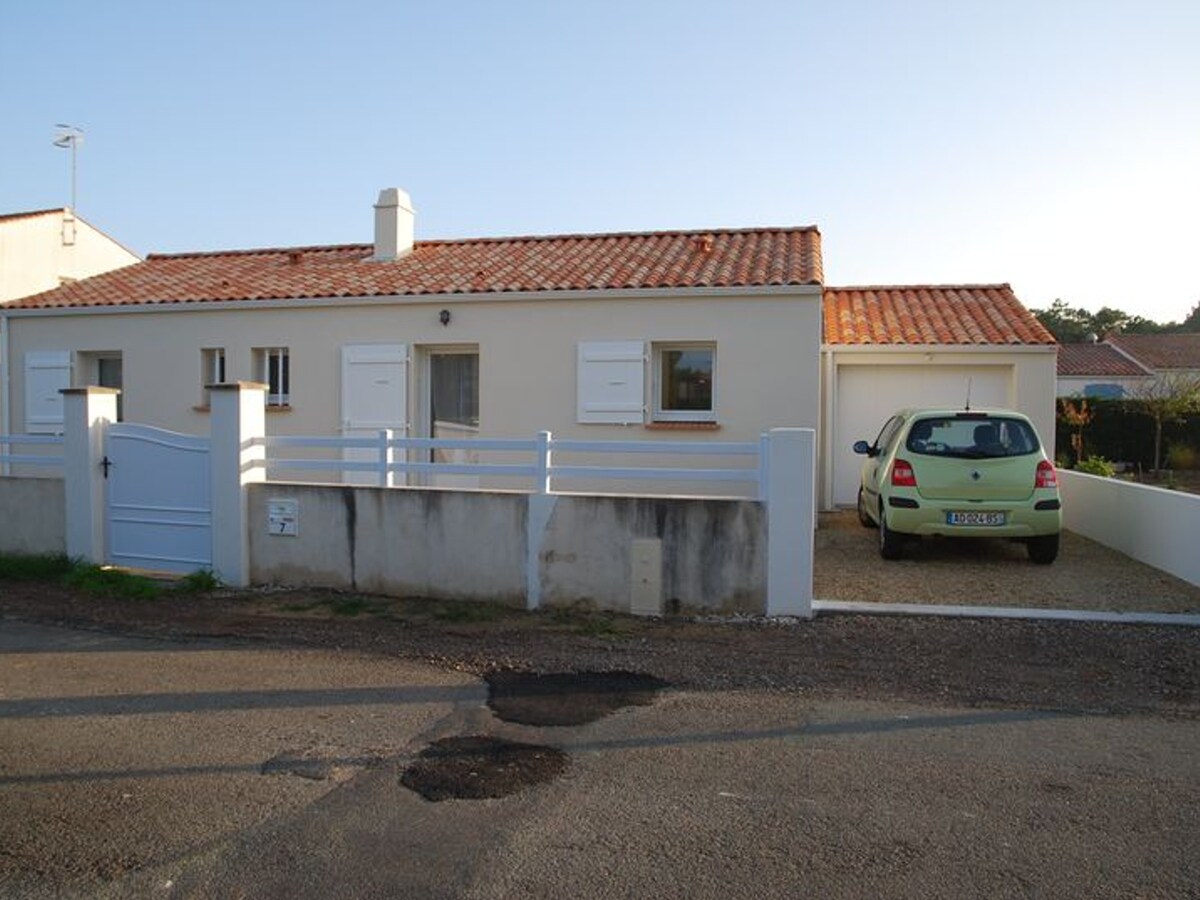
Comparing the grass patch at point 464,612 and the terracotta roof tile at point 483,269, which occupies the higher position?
the terracotta roof tile at point 483,269

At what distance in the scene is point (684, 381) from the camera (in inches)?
497

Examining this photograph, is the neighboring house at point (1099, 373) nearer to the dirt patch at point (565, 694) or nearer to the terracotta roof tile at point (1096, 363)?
the terracotta roof tile at point (1096, 363)

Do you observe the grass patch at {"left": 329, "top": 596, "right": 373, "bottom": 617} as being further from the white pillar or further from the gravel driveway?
the gravel driveway

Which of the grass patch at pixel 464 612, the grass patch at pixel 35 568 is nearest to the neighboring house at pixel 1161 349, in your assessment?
the grass patch at pixel 464 612

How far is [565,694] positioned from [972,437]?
588 cm

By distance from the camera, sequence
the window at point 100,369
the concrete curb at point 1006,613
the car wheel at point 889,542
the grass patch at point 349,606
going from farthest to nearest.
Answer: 1. the window at point 100,369
2. the car wheel at point 889,542
3. the grass patch at point 349,606
4. the concrete curb at point 1006,613

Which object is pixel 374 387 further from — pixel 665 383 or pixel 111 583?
pixel 111 583

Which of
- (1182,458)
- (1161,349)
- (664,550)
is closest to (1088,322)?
(1161,349)

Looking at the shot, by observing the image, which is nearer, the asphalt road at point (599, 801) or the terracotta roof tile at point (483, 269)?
the asphalt road at point (599, 801)

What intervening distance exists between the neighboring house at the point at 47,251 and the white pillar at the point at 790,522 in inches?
812

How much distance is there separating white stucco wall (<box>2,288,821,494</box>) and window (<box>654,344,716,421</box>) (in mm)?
269

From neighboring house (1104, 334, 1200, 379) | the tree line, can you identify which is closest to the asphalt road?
neighboring house (1104, 334, 1200, 379)

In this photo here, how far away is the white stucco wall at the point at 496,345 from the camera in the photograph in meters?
12.0

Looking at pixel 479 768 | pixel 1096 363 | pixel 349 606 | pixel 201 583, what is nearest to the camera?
pixel 479 768
